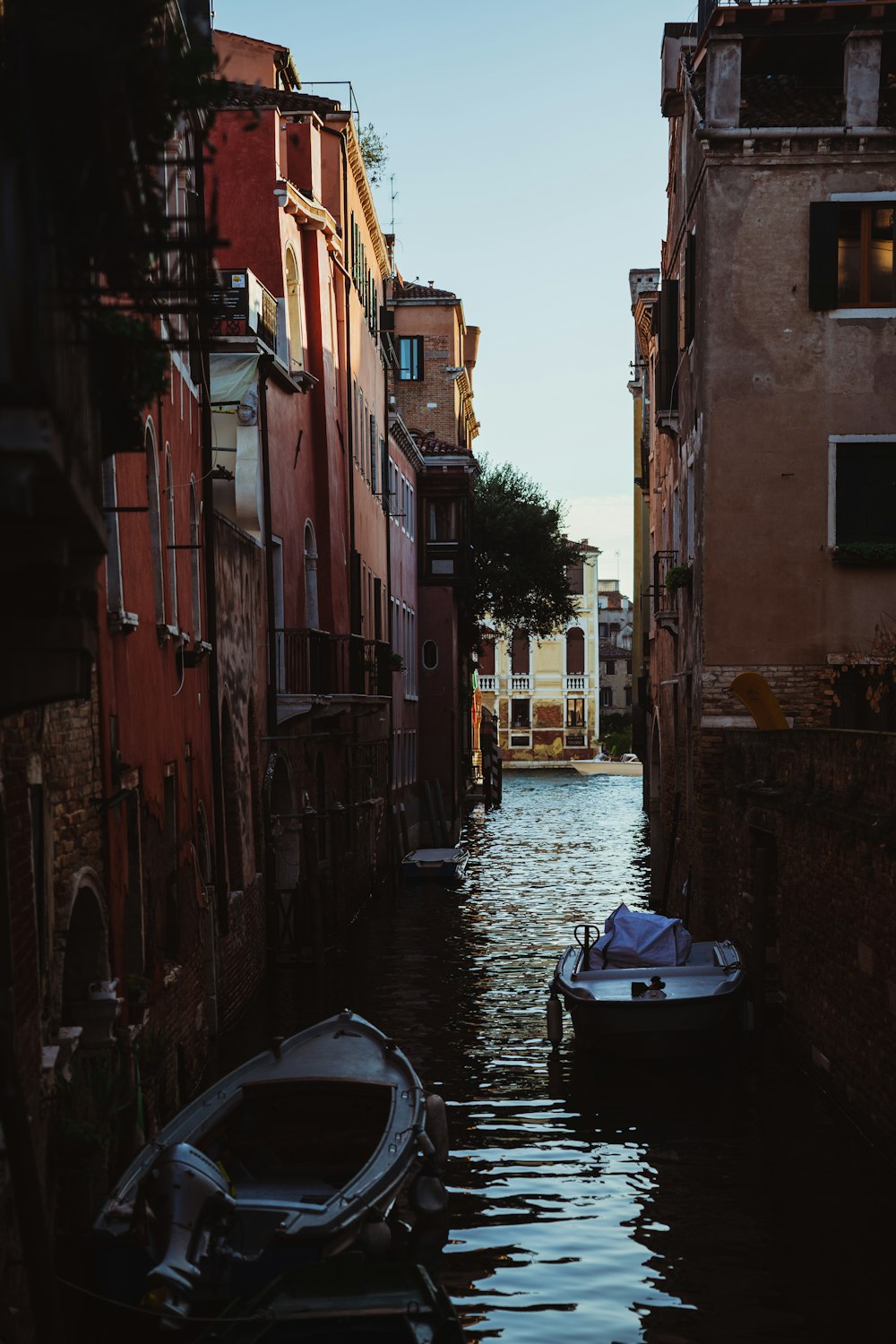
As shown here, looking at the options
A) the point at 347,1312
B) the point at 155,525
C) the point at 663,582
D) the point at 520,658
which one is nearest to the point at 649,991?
the point at 155,525

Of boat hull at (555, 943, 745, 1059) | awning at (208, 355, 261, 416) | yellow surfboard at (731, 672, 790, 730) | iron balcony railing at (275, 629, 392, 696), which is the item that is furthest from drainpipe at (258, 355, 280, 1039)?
yellow surfboard at (731, 672, 790, 730)

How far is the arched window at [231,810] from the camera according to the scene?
16312mm

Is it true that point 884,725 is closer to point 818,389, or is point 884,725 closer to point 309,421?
point 818,389

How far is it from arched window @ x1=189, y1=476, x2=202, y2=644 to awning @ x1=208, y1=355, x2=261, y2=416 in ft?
9.25

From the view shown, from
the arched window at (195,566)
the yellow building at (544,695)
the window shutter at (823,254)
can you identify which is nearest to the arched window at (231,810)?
the arched window at (195,566)

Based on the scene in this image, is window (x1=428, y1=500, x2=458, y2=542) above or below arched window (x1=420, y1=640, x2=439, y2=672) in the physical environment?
above

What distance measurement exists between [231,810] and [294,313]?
28.1ft

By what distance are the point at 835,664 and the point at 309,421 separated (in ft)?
28.2

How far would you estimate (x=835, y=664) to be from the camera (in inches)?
711

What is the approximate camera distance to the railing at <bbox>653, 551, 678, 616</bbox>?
2242 cm

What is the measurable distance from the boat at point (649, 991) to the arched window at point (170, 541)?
198 inches

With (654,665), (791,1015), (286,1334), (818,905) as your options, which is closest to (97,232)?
(286,1334)

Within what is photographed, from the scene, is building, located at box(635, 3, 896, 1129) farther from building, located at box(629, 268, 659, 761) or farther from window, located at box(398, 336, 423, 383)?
window, located at box(398, 336, 423, 383)

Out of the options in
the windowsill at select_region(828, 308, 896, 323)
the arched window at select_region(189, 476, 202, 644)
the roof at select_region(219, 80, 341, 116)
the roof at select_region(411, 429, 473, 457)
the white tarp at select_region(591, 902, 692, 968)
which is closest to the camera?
the arched window at select_region(189, 476, 202, 644)
